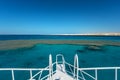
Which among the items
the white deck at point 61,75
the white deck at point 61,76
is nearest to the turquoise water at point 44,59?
the white deck at point 61,75

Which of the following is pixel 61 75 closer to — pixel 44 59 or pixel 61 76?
pixel 61 76

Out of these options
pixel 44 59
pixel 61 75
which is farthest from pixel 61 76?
pixel 44 59

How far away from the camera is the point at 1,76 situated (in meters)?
14.3

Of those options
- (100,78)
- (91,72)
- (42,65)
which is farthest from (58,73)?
(42,65)

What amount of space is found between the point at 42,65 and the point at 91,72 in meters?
7.00

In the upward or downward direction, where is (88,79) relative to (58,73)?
downward

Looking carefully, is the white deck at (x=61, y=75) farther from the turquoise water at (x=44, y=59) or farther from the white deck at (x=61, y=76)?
the turquoise water at (x=44, y=59)

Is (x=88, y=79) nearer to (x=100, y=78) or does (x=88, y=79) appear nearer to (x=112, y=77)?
(x=100, y=78)

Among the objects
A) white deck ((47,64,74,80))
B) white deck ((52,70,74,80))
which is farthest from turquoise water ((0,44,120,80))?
white deck ((52,70,74,80))

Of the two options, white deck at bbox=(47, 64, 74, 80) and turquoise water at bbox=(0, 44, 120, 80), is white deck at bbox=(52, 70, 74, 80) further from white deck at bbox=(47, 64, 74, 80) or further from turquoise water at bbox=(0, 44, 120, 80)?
turquoise water at bbox=(0, 44, 120, 80)

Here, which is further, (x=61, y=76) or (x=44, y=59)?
(x=44, y=59)

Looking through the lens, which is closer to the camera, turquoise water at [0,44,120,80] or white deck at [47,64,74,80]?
white deck at [47,64,74,80]

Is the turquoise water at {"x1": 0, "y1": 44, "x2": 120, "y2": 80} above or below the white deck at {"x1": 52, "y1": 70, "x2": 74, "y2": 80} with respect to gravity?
below

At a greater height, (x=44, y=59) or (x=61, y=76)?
(x=61, y=76)
